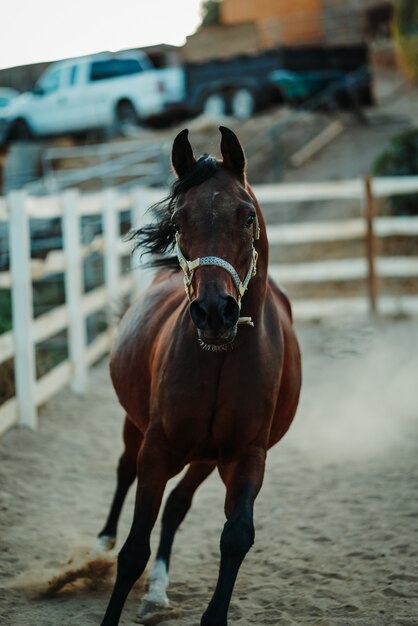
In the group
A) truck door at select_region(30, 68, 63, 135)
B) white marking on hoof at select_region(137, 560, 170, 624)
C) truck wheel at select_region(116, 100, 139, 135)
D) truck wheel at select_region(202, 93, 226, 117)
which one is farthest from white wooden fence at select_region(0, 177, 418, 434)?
truck wheel at select_region(202, 93, 226, 117)

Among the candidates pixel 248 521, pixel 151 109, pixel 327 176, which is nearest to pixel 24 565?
pixel 248 521

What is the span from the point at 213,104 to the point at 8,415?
52.8ft

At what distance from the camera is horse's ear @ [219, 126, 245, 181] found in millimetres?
3311

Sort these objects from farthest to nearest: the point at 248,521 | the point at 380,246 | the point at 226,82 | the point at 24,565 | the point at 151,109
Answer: the point at 226,82 → the point at 151,109 → the point at 380,246 → the point at 24,565 → the point at 248,521

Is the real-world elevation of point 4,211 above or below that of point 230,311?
above

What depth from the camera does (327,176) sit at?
57.4ft

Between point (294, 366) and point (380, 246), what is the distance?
10.3 m

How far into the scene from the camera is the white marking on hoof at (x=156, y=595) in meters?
3.75

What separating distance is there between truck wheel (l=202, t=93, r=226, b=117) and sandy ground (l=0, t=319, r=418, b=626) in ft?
46.5

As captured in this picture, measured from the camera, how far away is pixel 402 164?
13.9 metres

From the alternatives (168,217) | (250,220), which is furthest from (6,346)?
(250,220)

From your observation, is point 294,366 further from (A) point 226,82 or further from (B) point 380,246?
(A) point 226,82

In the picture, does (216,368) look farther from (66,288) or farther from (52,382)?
(66,288)

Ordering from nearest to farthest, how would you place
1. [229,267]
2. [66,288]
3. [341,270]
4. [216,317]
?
1. [216,317]
2. [229,267]
3. [66,288]
4. [341,270]
